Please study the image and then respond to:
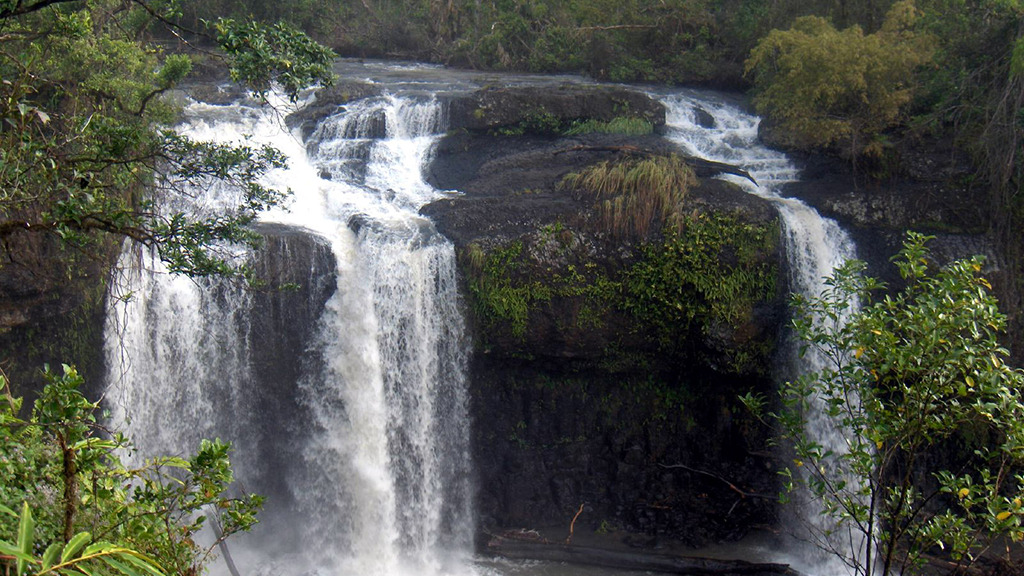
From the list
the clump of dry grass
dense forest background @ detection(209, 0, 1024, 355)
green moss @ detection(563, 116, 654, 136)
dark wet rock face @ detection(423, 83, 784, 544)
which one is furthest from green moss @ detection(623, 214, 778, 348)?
green moss @ detection(563, 116, 654, 136)

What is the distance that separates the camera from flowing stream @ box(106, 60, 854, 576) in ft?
32.2

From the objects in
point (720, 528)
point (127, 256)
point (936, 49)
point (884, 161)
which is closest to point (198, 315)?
point (127, 256)

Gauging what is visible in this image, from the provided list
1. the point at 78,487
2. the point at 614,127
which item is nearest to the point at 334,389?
the point at 78,487

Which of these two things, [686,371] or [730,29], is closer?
[686,371]

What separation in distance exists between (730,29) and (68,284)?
48.7 ft

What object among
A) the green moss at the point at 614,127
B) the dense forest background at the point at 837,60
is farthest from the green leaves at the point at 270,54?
the green moss at the point at 614,127

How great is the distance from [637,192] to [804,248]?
99.9 inches

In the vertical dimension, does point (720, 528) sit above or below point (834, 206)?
below

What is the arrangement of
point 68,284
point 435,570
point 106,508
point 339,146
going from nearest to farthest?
point 106,508, point 68,284, point 435,570, point 339,146

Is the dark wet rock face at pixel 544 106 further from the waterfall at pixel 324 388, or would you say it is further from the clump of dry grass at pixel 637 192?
the waterfall at pixel 324 388

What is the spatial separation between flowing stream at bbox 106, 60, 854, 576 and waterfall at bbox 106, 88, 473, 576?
2 cm

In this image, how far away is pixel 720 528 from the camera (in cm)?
1116

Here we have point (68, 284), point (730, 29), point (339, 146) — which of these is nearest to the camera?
point (68, 284)

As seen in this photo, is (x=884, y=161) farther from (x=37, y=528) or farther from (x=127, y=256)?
(x=37, y=528)
